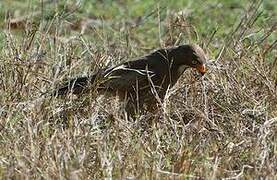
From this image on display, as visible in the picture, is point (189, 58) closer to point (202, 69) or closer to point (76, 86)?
point (202, 69)

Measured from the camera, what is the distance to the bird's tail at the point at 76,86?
6.70 meters

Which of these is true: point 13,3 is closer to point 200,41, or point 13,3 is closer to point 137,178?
point 200,41

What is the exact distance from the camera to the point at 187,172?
17.8 ft

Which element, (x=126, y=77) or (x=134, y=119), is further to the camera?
(x=126, y=77)

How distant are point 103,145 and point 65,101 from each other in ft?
3.42

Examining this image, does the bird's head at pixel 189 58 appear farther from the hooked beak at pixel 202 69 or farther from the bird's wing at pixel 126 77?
the bird's wing at pixel 126 77

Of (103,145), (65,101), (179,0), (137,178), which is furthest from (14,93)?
(179,0)

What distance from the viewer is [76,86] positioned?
6.84 metres

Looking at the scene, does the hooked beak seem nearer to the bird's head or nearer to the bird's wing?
the bird's head

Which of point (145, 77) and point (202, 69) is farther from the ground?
point (202, 69)

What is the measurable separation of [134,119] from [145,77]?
33 cm

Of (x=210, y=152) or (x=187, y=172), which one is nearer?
(x=187, y=172)

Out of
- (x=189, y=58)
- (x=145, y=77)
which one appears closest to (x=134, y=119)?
(x=145, y=77)

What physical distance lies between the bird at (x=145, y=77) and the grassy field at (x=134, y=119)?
0.09 meters
